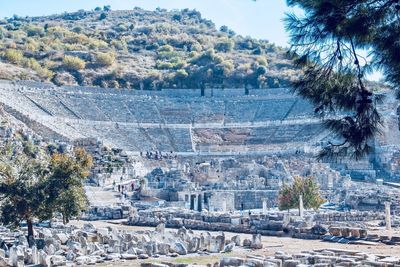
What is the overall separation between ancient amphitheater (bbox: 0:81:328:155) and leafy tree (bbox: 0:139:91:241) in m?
31.7

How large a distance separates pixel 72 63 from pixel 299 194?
5439cm

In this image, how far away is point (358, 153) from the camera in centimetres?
1282

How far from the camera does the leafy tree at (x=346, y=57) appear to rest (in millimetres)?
12039

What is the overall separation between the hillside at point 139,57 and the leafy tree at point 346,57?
169 ft

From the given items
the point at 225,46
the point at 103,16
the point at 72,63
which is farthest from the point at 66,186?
the point at 103,16

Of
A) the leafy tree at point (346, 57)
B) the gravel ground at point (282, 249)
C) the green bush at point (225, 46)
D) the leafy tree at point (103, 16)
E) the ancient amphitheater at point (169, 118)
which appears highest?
the leafy tree at point (103, 16)

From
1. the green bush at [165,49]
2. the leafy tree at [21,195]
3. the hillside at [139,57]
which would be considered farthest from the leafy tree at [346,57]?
the green bush at [165,49]

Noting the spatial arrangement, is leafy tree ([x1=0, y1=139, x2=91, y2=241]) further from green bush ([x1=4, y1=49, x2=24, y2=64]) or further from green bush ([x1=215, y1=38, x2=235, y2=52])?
green bush ([x1=215, y1=38, x2=235, y2=52])

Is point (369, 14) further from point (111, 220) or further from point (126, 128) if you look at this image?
point (126, 128)

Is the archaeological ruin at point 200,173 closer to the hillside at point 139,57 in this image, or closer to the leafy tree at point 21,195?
the leafy tree at point 21,195

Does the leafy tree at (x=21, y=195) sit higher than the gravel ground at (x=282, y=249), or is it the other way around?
the leafy tree at (x=21, y=195)

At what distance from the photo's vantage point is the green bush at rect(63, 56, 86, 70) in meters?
85.4

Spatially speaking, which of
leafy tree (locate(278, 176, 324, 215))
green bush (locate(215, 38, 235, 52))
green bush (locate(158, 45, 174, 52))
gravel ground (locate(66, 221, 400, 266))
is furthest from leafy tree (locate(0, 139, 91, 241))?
green bush (locate(215, 38, 235, 52))

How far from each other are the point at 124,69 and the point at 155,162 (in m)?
34.7
